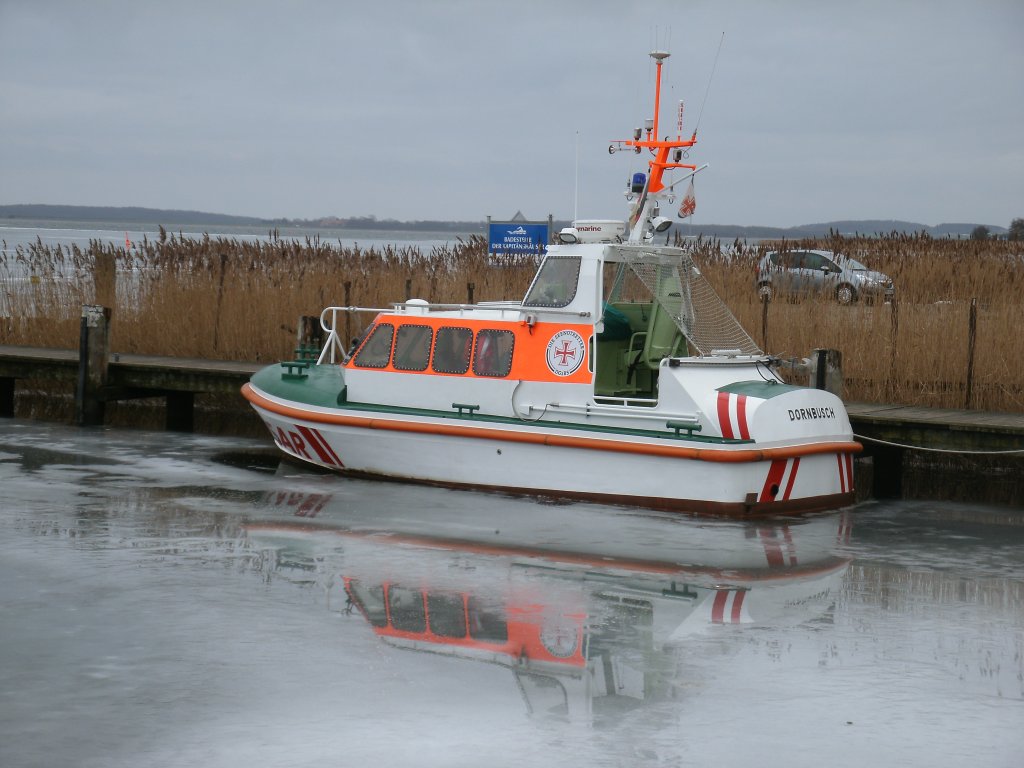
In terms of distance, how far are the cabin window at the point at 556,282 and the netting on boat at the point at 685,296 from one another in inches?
17.6

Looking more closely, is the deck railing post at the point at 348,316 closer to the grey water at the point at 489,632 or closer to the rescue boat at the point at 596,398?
the rescue boat at the point at 596,398

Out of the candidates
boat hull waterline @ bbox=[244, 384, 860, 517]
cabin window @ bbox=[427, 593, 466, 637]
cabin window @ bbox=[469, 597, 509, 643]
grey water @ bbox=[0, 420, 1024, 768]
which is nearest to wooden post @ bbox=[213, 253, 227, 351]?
boat hull waterline @ bbox=[244, 384, 860, 517]

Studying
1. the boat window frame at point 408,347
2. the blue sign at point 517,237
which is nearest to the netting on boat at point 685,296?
Answer: the boat window frame at point 408,347

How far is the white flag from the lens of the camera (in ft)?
36.3

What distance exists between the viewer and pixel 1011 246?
19.7 meters

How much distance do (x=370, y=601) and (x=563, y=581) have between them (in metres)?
1.26

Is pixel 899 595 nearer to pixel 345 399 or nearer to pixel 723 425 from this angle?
pixel 723 425

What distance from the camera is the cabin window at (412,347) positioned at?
11.4 m

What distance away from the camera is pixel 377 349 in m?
11.7

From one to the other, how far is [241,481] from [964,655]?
266 inches

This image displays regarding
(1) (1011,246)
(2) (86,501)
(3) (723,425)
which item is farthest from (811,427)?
(1) (1011,246)

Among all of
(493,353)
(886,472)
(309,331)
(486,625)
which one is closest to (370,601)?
(486,625)

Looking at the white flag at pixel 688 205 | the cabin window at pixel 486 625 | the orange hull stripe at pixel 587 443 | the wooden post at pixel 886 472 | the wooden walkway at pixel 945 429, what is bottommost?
the cabin window at pixel 486 625

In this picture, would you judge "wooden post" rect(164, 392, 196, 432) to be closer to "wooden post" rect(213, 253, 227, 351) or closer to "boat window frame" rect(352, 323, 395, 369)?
"wooden post" rect(213, 253, 227, 351)
